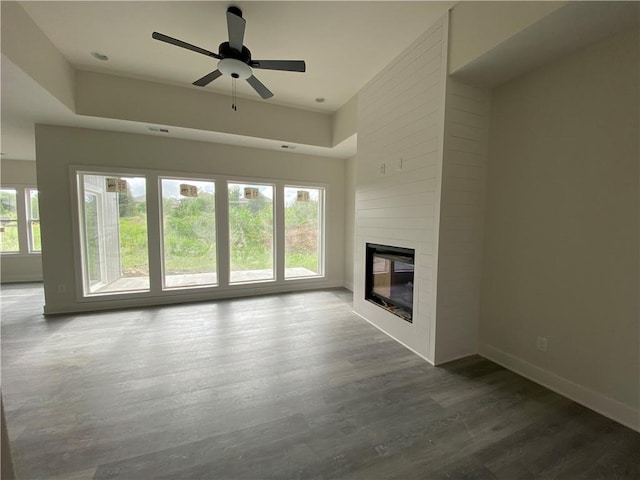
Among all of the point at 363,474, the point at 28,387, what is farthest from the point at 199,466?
the point at 28,387

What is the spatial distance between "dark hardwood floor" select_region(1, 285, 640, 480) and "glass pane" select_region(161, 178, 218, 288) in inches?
62.0

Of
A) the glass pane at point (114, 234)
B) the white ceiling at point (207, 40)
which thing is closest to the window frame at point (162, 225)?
the glass pane at point (114, 234)

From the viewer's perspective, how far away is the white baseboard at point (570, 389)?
1.84m

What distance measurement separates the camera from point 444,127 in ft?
8.07

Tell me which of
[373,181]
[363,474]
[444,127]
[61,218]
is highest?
[444,127]

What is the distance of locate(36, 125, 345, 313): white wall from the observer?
3875mm

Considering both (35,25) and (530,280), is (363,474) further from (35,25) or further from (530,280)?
(35,25)

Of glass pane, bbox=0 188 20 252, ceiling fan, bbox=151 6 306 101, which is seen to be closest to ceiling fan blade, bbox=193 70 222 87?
ceiling fan, bbox=151 6 306 101

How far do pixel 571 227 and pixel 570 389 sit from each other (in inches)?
51.3

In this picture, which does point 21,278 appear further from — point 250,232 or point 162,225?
point 250,232

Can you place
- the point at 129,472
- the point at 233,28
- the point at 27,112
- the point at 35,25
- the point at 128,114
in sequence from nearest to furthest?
the point at 129,472 < the point at 233,28 < the point at 35,25 < the point at 27,112 < the point at 128,114

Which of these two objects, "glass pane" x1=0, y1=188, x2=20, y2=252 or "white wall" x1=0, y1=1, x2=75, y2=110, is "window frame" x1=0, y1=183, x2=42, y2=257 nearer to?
"glass pane" x1=0, y1=188, x2=20, y2=252

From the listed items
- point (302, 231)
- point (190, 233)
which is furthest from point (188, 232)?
point (302, 231)

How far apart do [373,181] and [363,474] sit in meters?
2.94
